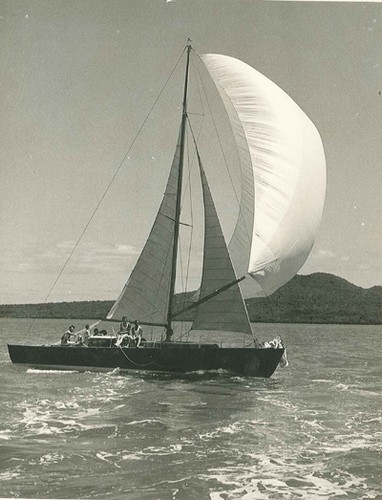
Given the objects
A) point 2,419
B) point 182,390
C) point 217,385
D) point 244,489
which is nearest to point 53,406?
point 2,419

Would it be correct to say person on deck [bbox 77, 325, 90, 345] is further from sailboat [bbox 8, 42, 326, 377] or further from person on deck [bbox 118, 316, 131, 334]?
person on deck [bbox 118, 316, 131, 334]

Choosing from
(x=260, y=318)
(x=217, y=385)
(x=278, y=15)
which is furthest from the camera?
(x=260, y=318)

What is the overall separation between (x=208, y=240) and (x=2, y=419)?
8.67m

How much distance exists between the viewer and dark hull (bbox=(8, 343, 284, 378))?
20188mm

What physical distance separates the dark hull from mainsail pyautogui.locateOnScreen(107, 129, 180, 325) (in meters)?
1.21

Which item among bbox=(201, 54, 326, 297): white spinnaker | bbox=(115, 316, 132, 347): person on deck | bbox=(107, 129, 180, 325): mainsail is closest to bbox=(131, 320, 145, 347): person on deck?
bbox=(115, 316, 132, 347): person on deck

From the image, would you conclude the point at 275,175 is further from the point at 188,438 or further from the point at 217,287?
the point at 188,438

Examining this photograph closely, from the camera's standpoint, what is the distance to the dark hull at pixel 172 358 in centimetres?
2019

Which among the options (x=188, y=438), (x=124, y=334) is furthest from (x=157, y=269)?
(x=188, y=438)

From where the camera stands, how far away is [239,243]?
65.8 feet

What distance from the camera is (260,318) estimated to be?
128375mm

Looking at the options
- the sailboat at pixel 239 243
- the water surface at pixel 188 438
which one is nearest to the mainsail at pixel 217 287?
the sailboat at pixel 239 243

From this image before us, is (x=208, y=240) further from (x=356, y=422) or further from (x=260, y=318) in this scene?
(x=260, y=318)

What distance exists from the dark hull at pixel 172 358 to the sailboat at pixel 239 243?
1.2 inches
